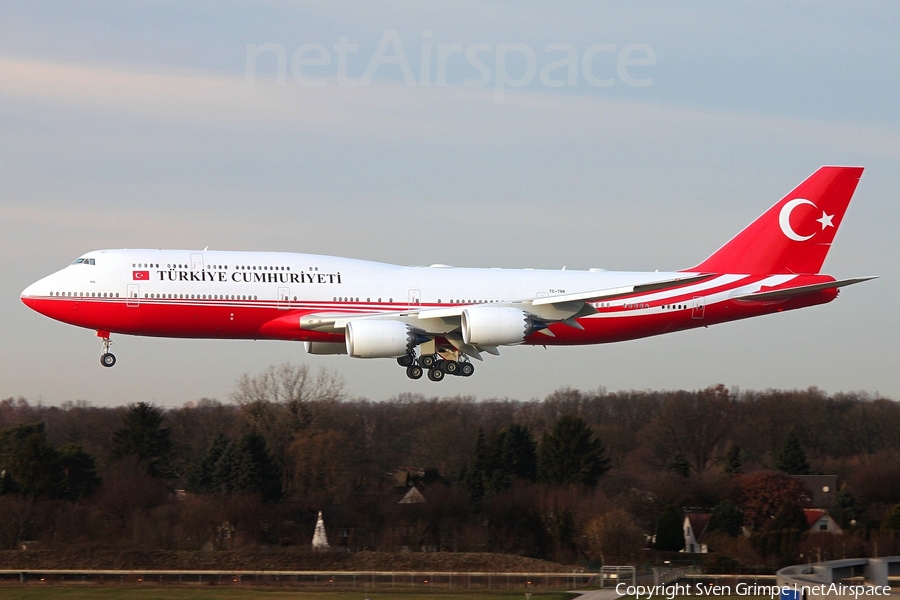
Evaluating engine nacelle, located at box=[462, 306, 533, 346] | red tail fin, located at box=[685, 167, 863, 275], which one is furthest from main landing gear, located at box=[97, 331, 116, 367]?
red tail fin, located at box=[685, 167, 863, 275]

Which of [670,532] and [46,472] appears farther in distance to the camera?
[46,472]

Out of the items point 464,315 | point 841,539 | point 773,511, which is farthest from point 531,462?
point 464,315

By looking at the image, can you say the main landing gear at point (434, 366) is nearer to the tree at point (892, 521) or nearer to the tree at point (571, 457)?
the tree at point (892, 521)

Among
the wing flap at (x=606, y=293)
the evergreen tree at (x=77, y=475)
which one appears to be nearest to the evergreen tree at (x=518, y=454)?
the evergreen tree at (x=77, y=475)

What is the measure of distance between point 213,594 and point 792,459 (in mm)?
58282

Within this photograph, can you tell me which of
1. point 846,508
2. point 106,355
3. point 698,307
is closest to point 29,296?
point 106,355

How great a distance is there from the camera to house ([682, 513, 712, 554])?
7351cm

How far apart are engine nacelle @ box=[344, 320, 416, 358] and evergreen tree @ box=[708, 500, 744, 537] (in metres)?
36.2

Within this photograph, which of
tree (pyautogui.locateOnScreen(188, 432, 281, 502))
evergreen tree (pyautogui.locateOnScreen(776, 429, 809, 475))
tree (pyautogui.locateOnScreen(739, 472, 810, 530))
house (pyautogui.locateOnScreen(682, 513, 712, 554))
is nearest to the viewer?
house (pyautogui.locateOnScreen(682, 513, 712, 554))

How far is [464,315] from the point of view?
48.4 m

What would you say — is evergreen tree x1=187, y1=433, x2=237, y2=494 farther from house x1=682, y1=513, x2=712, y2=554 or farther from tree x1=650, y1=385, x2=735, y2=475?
tree x1=650, y1=385, x2=735, y2=475

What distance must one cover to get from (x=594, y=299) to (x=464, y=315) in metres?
5.46

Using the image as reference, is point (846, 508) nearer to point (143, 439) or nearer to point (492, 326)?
point (492, 326)

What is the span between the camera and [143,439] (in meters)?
88.2
